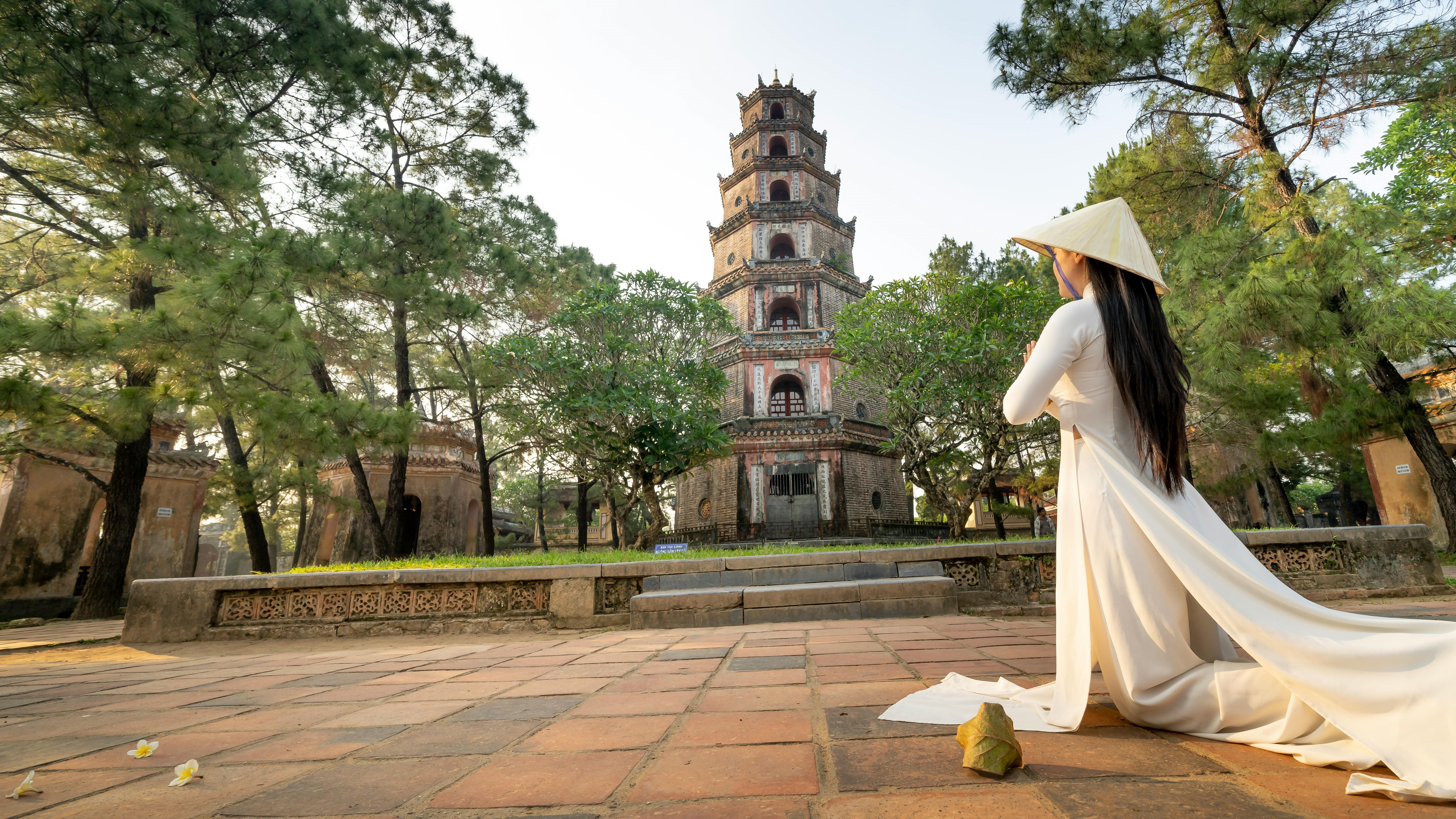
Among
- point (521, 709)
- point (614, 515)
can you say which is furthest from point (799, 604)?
point (614, 515)

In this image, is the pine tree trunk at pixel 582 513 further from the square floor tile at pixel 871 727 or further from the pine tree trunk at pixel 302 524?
the square floor tile at pixel 871 727

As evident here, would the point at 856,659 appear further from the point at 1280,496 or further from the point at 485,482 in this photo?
the point at 1280,496

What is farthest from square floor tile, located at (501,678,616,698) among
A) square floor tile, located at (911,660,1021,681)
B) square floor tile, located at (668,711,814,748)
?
square floor tile, located at (911,660,1021,681)

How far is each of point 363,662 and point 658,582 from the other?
2.69 m

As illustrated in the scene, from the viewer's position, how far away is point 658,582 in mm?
6137

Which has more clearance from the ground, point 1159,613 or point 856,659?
point 1159,613

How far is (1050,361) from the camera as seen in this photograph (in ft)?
6.47

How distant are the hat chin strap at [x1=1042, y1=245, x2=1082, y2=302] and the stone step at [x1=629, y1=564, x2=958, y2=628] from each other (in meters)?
3.75

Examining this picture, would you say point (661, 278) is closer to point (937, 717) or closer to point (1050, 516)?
point (937, 717)

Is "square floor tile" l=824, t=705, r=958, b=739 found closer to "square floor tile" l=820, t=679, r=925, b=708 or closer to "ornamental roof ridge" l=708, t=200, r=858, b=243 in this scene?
"square floor tile" l=820, t=679, r=925, b=708

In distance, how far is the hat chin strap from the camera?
2.15 m

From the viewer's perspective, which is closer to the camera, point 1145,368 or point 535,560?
point 1145,368

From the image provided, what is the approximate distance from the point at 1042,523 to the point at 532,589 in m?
21.4

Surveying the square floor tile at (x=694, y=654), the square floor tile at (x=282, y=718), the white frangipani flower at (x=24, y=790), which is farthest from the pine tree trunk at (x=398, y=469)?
the white frangipani flower at (x=24, y=790)
